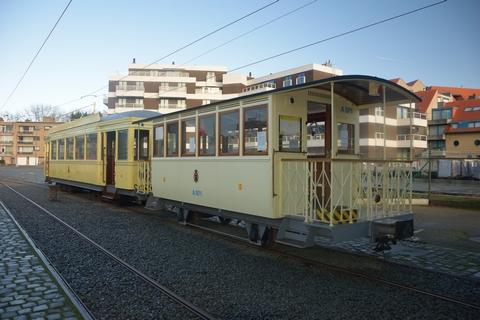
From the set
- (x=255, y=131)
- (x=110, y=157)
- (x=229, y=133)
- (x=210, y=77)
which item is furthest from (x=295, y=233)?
(x=210, y=77)

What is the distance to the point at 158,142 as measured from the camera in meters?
11.8

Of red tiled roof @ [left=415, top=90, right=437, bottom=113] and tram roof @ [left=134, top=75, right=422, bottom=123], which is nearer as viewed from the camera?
tram roof @ [left=134, top=75, right=422, bottom=123]

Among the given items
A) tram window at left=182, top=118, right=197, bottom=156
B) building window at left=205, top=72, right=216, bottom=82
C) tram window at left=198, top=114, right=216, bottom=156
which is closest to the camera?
tram window at left=198, top=114, right=216, bottom=156

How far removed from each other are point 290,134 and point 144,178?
685cm

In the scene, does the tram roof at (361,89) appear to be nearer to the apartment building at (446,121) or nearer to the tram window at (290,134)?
the tram window at (290,134)

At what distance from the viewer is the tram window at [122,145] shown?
14.0 meters

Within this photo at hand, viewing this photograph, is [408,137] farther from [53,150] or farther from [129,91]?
[129,91]

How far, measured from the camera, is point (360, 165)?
687cm

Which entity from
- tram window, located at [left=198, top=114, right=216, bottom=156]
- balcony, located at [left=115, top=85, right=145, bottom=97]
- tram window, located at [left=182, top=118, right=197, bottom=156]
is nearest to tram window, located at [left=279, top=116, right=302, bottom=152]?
tram window, located at [left=198, top=114, right=216, bottom=156]

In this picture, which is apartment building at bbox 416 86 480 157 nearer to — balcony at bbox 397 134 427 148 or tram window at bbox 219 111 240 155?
balcony at bbox 397 134 427 148

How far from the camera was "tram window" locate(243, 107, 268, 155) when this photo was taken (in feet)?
24.8

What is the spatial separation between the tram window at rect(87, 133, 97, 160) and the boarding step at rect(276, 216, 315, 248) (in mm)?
11148

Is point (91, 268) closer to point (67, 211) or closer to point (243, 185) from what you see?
point (243, 185)

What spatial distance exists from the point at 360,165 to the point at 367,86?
1750 mm
